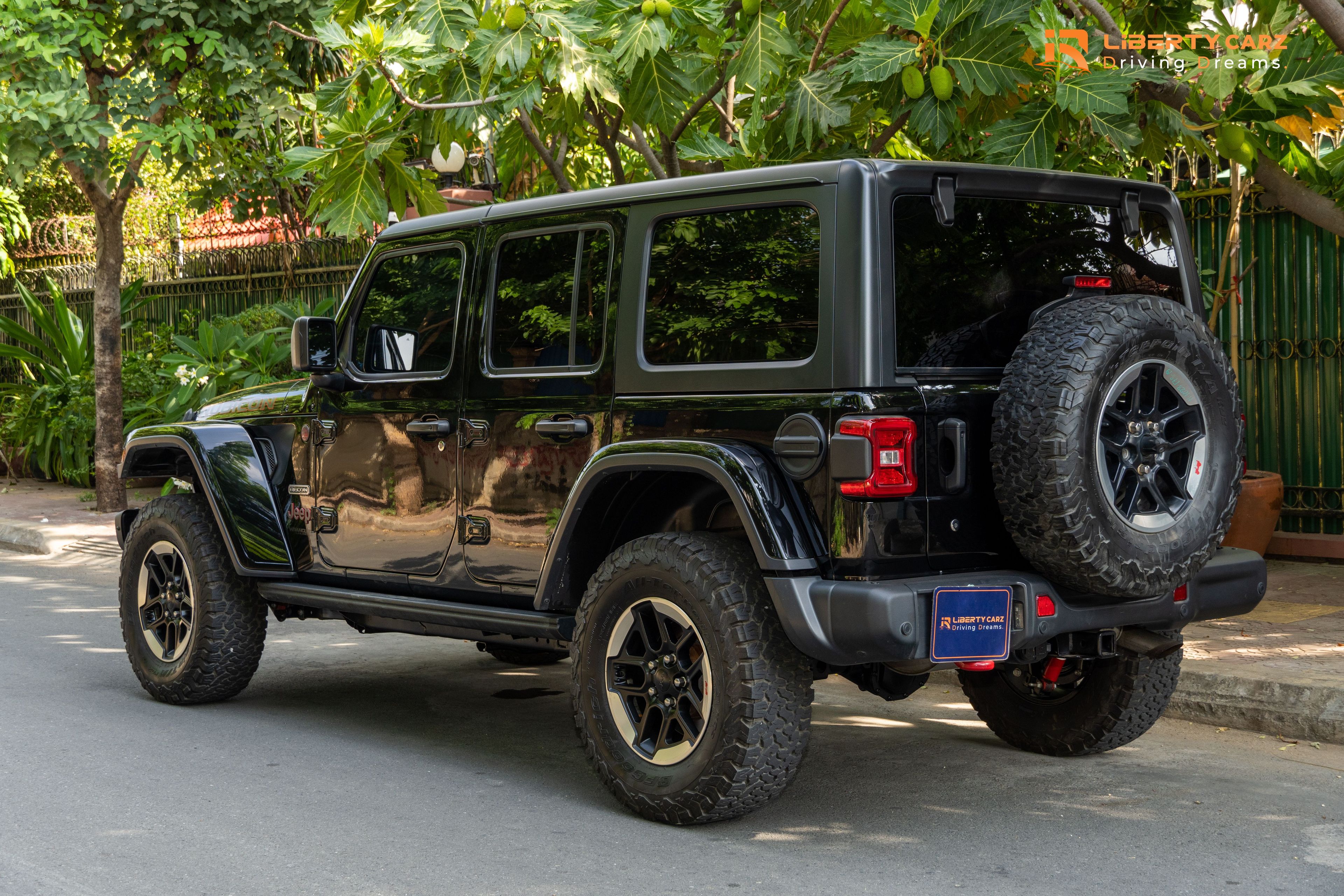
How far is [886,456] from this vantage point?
4184 mm

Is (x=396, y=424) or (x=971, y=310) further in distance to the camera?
(x=396, y=424)

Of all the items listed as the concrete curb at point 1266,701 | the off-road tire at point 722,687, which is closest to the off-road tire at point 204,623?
the off-road tire at point 722,687

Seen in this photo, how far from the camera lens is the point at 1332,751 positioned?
18.8 feet

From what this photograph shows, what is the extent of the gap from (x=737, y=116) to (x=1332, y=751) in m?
5.35

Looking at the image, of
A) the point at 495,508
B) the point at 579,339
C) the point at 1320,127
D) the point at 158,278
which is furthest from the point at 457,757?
the point at 158,278

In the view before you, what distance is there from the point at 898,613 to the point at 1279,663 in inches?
127

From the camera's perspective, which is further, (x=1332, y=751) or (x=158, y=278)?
(x=158, y=278)

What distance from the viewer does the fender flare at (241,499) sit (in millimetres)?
6281

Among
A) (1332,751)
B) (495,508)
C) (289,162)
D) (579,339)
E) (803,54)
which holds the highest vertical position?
(803,54)

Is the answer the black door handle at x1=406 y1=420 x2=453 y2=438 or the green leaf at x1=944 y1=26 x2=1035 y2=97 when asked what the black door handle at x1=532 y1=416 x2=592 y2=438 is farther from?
the green leaf at x1=944 y1=26 x2=1035 y2=97

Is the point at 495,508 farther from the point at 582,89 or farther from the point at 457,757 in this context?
the point at 582,89

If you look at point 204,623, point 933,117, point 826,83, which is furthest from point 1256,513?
point 204,623

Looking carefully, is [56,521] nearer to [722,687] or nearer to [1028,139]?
[1028,139]

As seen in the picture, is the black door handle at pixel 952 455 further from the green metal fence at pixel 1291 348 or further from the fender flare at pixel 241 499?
the green metal fence at pixel 1291 348
